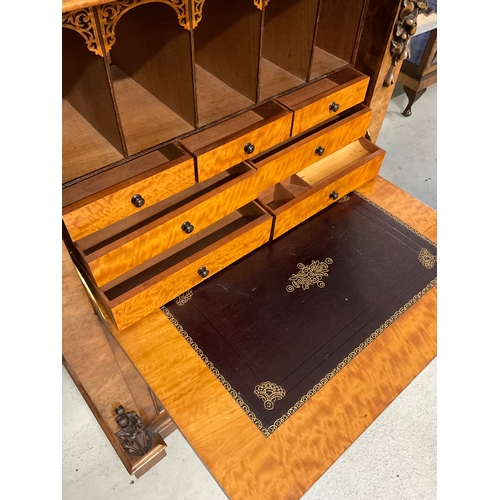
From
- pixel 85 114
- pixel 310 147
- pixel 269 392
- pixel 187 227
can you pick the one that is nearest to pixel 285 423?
pixel 269 392

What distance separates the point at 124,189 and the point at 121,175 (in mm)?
51

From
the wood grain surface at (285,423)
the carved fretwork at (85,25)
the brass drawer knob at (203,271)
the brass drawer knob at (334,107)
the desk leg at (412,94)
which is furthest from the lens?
the desk leg at (412,94)

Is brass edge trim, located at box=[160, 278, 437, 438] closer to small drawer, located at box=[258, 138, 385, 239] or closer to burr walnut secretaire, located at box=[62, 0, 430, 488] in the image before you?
burr walnut secretaire, located at box=[62, 0, 430, 488]

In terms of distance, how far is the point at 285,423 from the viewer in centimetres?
123

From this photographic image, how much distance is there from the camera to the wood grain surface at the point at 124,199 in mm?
1142

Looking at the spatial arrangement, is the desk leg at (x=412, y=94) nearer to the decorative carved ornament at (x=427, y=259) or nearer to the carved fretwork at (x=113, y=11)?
the decorative carved ornament at (x=427, y=259)

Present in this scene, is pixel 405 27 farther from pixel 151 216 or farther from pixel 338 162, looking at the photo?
pixel 151 216

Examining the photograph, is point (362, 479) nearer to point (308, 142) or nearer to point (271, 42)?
point (308, 142)

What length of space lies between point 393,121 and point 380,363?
3.09 metres

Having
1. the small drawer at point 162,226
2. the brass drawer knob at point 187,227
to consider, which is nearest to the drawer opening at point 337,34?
the small drawer at point 162,226

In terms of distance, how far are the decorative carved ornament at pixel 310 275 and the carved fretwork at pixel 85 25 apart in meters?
0.96

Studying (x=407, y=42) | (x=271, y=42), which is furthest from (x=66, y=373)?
(x=407, y=42)

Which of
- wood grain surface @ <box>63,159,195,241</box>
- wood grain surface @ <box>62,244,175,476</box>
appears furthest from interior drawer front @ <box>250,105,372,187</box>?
wood grain surface @ <box>62,244,175,476</box>

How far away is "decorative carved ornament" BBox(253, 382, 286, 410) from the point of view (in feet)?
4.13
